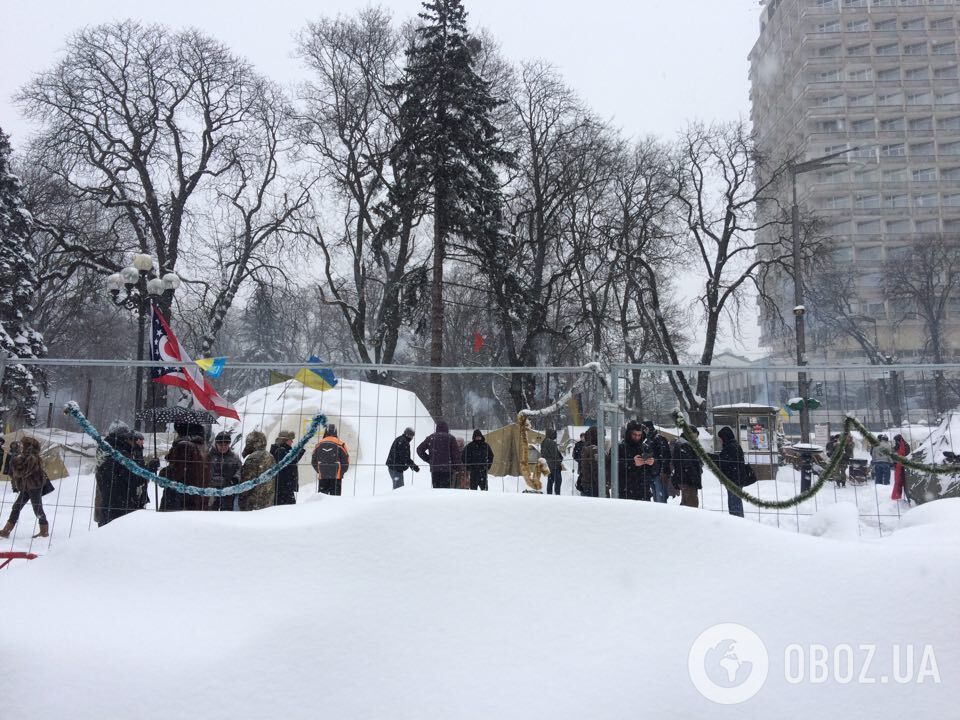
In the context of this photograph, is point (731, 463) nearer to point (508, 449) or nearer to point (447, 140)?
point (508, 449)

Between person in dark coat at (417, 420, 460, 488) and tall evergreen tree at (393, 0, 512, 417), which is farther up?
tall evergreen tree at (393, 0, 512, 417)

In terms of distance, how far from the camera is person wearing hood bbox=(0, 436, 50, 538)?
8.67 meters

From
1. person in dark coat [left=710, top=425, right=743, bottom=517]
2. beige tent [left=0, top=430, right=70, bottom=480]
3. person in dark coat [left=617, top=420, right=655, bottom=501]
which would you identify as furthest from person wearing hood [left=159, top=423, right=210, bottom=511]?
person in dark coat [left=710, top=425, right=743, bottom=517]

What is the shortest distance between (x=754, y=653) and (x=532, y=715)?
119cm

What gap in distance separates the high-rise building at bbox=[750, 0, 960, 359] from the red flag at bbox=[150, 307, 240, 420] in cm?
6771

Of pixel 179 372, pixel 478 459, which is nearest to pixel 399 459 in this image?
pixel 478 459

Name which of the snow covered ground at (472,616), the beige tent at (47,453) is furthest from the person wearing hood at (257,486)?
the beige tent at (47,453)

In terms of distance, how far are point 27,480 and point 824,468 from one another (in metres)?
9.55

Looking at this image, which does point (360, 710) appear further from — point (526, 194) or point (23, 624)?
point (526, 194)

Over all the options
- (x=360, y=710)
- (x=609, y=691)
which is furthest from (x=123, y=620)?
(x=609, y=691)

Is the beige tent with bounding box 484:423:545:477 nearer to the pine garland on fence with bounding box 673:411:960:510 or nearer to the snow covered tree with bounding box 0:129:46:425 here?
the pine garland on fence with bounding box 673:411:960:510

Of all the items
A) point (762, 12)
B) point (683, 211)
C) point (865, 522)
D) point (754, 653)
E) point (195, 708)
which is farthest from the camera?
point (762, 12)

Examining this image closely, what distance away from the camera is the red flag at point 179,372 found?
307 inches

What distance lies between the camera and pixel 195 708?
320cm
